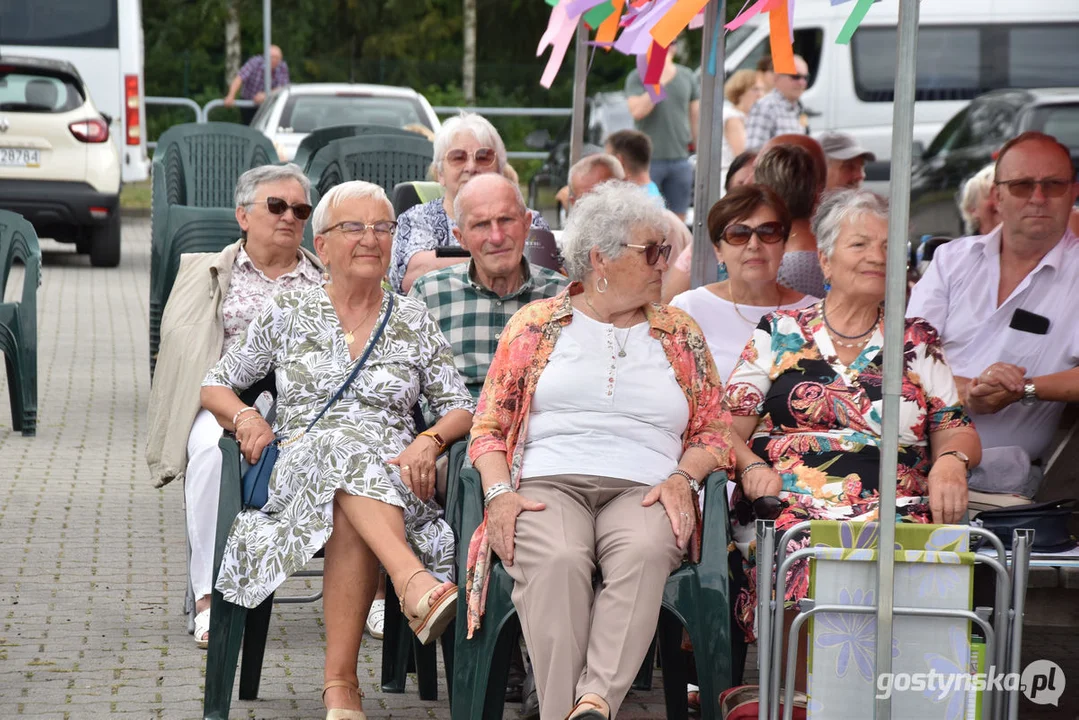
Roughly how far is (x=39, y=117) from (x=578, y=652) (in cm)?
1151

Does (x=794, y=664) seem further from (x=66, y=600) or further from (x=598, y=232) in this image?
(x=66, y=600)

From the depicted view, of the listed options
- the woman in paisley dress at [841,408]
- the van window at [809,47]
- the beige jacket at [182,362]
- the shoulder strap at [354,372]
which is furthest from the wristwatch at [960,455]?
the van window at [809,47]

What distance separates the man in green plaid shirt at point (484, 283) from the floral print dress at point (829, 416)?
83 cm

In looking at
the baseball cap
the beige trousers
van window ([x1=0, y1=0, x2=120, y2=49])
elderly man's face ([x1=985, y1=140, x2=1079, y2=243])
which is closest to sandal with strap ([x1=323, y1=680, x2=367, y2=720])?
the beige trousers

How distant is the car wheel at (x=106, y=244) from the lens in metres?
14.5

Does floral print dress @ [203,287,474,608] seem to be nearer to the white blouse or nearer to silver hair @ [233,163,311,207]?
the white blouse

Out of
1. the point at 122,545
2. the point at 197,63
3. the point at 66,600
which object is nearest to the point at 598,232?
the point at 66,600

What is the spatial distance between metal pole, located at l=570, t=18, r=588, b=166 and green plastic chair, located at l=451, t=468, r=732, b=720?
2.69 m

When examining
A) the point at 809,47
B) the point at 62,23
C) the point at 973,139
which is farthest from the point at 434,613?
the point at 62,23

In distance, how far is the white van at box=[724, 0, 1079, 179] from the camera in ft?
47.7

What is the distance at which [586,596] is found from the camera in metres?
3.78

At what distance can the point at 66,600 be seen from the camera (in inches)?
212

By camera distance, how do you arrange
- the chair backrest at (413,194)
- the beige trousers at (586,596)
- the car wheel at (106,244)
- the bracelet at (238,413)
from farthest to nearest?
the car wheel at (106,244)
the chair backrest at (413,194)
the bracelet at (238,413)
the beige trousers at (586,596)

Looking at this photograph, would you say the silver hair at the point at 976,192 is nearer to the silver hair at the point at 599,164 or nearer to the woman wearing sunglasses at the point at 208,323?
the silver hair at the point at 599,164
